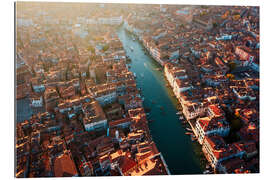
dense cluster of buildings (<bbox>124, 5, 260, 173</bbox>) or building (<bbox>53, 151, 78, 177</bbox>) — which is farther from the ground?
dense cluster of buildings (<bbox>124, 5, 260, 173</bbox>)

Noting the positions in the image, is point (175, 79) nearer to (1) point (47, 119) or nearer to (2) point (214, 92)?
(2) point (214, 92)

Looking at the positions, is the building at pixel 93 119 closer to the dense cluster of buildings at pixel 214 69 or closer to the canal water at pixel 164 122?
the canal water at pixel 164 122

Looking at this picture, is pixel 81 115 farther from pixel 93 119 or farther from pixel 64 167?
pixel 64 167

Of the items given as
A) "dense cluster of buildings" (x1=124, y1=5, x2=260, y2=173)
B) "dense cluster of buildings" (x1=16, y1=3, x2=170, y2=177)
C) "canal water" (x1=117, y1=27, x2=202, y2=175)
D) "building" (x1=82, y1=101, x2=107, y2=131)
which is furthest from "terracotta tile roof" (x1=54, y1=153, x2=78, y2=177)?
"dense cluster of buildings" (x1=124, y1=5, x2=260, y2=173)

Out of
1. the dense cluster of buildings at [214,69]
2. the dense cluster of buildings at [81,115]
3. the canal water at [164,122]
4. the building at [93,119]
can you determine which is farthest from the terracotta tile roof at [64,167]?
the dense cluster of buildings at [214,69]

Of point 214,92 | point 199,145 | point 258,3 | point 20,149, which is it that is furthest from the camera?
point 214,92

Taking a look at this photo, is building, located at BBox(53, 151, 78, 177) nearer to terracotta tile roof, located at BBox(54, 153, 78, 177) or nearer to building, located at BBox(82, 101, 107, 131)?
terracotta tile roof, located at BBox(54, 153, 78, 177)

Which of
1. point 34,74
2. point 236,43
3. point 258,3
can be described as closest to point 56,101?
point 34,74
